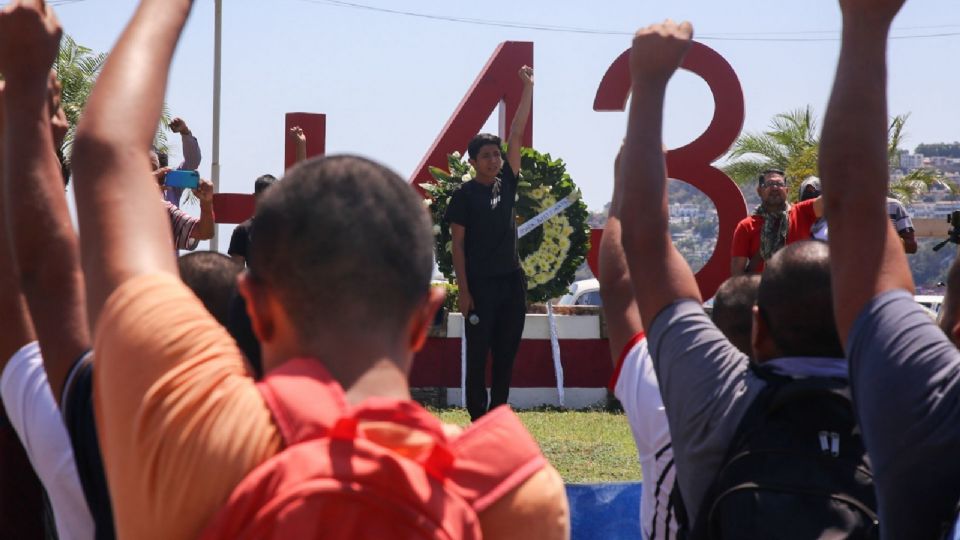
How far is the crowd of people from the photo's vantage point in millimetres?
1330

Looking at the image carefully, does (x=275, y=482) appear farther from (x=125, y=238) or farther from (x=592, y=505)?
(x=592, y=505)

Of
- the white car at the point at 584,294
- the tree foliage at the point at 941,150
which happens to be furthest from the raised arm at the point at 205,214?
the tree foliage at the point at 941,150

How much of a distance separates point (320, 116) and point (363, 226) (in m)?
11.7

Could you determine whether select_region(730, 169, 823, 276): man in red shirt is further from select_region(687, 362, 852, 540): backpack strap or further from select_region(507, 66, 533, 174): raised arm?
select_region(687, 362, 852, 540): backpack strap

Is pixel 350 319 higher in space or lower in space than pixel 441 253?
higher

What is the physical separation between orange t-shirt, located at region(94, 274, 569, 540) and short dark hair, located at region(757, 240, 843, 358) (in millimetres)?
1051

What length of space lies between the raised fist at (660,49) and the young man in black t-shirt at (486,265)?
5875mm

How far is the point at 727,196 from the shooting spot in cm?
1345

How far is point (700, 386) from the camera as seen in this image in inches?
85.7

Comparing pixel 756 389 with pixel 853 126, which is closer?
pixel 853 126

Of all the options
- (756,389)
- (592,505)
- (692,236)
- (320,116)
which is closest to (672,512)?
(756,389)

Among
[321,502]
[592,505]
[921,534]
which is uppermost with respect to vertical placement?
[321,502]

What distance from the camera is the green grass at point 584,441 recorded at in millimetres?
7594

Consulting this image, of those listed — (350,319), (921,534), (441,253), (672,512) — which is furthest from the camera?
(441,253)
